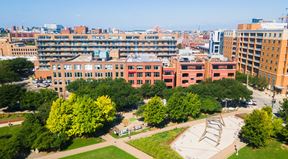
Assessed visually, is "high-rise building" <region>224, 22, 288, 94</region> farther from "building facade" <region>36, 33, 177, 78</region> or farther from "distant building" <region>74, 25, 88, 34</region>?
"distant building" <region>74, 25, 88, 34</region>

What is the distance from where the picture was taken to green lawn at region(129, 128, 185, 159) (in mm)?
53628

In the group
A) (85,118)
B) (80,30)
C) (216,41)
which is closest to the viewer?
(85,118)

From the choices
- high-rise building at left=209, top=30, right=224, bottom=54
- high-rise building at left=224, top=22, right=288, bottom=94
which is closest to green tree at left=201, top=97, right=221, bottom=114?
high-rise building at left=224, top=22, right=288, bottom=94

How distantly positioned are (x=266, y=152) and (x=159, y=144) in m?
26.4

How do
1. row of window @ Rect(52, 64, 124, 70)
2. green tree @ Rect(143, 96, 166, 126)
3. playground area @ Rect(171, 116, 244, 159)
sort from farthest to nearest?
row of window @ Rect(52, 64, 124, 70) < green tree @ Rect(143, 96, 166, 126) < playground area @ Rect(171, 116, 244, 159)

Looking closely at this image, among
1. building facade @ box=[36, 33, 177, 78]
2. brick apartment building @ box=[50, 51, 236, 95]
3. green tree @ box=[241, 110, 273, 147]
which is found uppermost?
building facade @ box=[36, 33, 177, 78]

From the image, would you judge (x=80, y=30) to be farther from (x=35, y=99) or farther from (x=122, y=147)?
(x=122, y=147)

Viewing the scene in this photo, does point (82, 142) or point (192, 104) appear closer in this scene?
point (82, 142)

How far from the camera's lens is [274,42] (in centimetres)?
10788

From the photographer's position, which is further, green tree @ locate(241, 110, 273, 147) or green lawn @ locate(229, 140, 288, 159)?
green tree @ locate(241, 110, 273, 147)

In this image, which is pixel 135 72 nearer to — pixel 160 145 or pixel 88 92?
pixel 88 92

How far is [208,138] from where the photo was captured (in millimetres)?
63094

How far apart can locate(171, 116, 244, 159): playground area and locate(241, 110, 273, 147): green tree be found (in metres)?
5.79

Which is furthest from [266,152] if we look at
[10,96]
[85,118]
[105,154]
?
[10,96]
